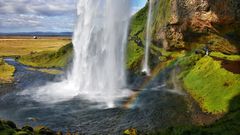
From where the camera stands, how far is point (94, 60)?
64188mm

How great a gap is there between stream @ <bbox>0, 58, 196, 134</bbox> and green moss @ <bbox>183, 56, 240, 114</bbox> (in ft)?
7.44

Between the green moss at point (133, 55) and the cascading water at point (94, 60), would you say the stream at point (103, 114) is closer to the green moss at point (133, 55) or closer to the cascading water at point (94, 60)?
the cascading water at point (94, 60)

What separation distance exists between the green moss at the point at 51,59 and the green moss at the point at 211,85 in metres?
57.0

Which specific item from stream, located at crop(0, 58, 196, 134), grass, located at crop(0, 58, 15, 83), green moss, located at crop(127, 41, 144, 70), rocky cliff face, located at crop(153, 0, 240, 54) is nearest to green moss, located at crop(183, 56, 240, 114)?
stream, located at crop(0, 58, 196, 134)

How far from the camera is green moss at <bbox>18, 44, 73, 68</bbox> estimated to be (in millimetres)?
107931

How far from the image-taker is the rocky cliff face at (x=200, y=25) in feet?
153

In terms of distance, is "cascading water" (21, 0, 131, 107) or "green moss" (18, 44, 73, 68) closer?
"cascading water" (21, 0, 131, 107)

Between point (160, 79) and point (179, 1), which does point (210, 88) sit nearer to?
point (160, 79)

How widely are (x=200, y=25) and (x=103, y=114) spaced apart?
2340 cm

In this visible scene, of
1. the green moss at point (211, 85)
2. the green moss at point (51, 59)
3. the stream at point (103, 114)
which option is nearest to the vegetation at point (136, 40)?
the green moss at point (211, 85)

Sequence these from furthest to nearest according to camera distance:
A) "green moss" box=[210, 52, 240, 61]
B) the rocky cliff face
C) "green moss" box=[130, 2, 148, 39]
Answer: "green moss" box=[130, 2, 148, 39] < "green moss" box=[210, 52, 240, 61] < the rocky cliff face

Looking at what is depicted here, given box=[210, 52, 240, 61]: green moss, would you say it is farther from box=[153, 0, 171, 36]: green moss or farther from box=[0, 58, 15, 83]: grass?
box=[0, 58, 15, 83]: grass

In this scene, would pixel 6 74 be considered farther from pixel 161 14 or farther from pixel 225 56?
pixel 225 56

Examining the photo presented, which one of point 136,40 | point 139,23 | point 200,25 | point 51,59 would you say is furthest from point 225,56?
point 51,59
